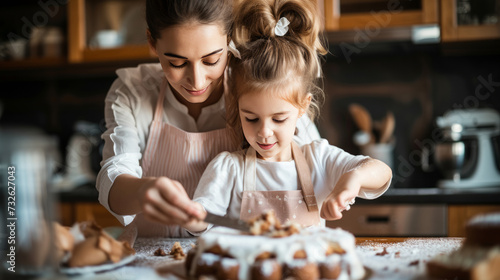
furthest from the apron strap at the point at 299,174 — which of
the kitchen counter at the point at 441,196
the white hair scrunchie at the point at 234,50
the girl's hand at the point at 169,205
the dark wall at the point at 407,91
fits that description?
the dark wall at the point at 407,91

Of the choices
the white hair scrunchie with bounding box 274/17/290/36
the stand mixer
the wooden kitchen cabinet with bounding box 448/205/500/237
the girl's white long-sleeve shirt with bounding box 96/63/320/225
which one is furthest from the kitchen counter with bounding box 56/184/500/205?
the white hair scrunchie with bounding box 274/17/290/36

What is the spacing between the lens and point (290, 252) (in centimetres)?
81

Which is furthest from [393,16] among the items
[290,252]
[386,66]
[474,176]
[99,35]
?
[290,252]

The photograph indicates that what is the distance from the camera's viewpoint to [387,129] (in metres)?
2.60

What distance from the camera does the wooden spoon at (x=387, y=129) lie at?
260cm

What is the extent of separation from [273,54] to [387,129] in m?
1.55

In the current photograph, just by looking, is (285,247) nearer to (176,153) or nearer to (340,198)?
(340,198)

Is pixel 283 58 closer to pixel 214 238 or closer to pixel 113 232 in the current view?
pixel 214 238

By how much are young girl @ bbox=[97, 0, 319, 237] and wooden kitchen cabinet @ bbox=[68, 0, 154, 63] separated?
4.29ft

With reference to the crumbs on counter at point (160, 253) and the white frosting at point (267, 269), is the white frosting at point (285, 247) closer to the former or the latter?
the white frosting at point (267, 269)

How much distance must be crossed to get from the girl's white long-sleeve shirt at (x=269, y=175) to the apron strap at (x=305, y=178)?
2cm

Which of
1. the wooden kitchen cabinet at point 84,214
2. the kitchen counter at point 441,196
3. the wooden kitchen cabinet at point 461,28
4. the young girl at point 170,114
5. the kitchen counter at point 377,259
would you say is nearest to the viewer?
the kitchen counter at point 377,259

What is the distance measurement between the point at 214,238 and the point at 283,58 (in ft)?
1.68

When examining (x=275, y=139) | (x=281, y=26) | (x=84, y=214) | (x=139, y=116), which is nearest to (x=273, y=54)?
(x=281, y=26)
